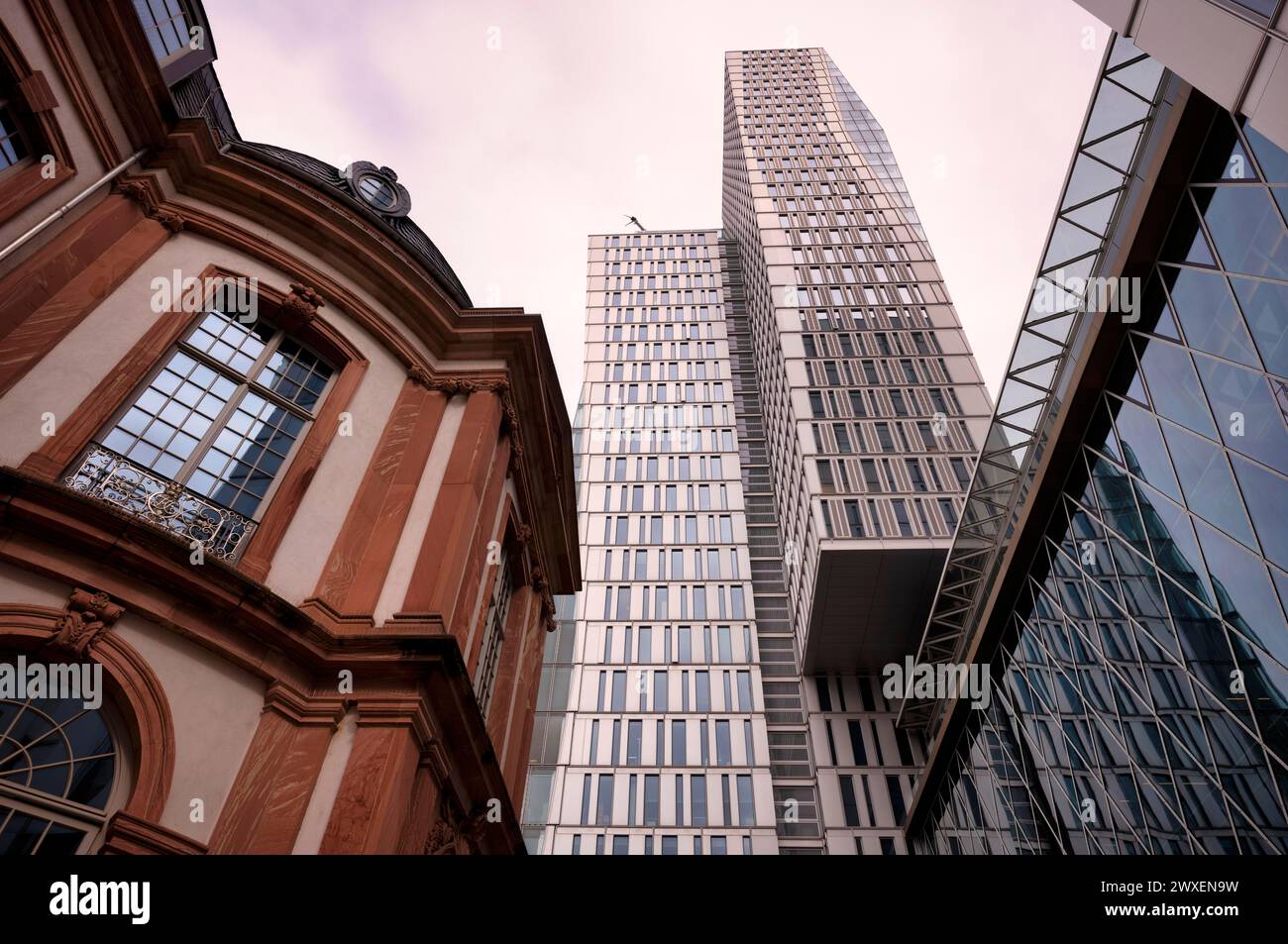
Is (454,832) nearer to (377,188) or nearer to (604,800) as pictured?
(377,188)

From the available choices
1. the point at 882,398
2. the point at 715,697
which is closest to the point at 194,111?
the point at 882,398

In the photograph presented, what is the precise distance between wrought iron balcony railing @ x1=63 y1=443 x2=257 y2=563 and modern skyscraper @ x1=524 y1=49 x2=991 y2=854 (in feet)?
110

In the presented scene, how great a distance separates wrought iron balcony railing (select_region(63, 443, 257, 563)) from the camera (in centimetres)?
956

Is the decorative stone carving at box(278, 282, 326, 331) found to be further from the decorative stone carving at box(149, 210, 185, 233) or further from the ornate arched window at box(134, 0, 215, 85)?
the ornate arched window at box(134, 0, 215, 85)

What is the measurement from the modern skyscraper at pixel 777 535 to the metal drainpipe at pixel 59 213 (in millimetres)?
34368

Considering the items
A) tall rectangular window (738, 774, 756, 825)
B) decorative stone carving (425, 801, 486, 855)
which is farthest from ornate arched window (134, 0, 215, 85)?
tall rectangular window (738, 774, 756, 825)

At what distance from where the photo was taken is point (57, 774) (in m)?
7.83

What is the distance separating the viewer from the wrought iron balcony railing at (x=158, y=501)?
9.56 metres

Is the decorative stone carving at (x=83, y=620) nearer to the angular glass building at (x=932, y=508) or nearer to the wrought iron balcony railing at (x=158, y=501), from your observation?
the wrought iron balcony railing at (x=158, y=501)

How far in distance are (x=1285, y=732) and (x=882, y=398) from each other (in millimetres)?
37602

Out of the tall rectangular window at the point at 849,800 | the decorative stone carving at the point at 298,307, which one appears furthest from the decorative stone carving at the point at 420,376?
the tall rectangular window at the point at 849,800

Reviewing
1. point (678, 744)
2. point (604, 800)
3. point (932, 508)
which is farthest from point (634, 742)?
point (932, 508)
